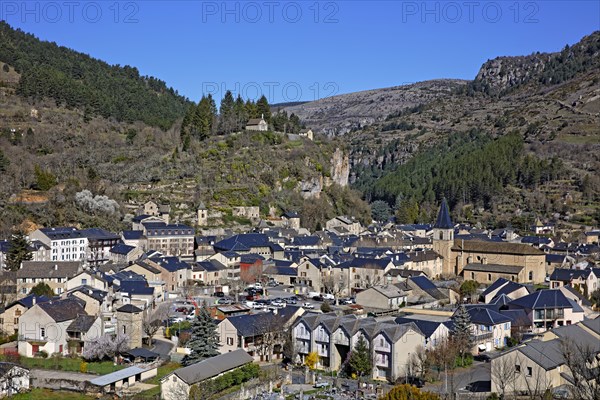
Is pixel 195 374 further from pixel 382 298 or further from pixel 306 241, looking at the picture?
pixel 306 241

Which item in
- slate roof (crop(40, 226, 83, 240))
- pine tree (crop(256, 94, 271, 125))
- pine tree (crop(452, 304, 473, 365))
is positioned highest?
pine tree (crop(256, 94, 271, 125))

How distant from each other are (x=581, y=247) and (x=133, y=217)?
3916 cm

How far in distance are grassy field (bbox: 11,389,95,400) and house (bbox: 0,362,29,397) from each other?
28 centimetres

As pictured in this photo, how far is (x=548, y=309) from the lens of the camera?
3609 cm

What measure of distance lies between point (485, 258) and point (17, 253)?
34.0m

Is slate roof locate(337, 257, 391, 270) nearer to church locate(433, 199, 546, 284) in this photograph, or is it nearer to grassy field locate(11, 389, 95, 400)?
church locate(433, 199, 546, 284)

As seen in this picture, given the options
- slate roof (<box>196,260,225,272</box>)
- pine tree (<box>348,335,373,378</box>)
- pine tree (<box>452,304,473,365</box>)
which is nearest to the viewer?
pine tree (<box>348,335,373,378</box>)

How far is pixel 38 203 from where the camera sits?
57.6 meters

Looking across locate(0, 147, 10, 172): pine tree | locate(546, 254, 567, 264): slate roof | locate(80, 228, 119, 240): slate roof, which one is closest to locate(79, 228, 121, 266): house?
locate(80, 228, 119, 240): slate roof

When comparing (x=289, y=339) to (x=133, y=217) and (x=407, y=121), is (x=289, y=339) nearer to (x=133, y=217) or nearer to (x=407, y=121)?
(x=133, y=217)

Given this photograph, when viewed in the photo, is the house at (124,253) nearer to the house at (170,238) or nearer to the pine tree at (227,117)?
the house at (170,238)

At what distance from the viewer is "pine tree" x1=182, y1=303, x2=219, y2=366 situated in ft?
94.9

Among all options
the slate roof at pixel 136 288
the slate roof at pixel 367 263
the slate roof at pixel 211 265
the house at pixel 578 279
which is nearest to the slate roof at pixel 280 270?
the slate roof at pixel 211 265

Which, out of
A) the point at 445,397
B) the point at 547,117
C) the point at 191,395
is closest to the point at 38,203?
the point at 191,395
